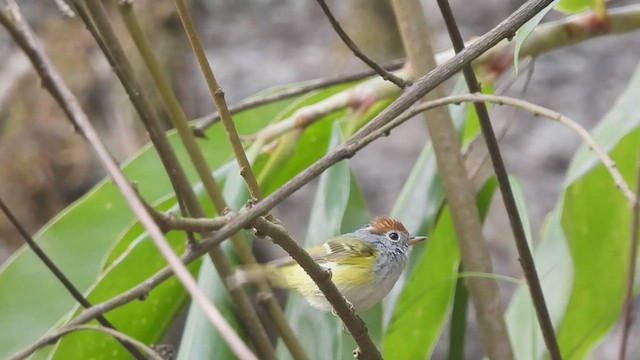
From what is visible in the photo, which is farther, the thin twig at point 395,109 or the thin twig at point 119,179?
the thin twig at point 395,109

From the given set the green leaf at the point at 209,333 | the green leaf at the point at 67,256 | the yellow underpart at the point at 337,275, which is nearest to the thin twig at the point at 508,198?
the yellow underpart at the point at 337,275

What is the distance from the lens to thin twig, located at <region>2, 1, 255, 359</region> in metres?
0.41

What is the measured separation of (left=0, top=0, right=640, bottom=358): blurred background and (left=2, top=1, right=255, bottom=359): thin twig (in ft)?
6.02

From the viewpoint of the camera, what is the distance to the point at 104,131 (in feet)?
8.79

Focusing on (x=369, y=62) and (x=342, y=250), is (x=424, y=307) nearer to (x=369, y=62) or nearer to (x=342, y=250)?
(x=342, y=250)

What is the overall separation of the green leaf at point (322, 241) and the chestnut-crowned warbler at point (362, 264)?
0.03 meters

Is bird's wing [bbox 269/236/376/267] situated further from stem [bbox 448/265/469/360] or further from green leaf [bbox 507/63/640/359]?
green leaf [bbox 507/63/640/359]

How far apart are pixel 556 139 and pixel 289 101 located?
1.30 m

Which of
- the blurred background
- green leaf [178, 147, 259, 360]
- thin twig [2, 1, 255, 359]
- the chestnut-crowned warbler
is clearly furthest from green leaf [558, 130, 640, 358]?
the blurred background

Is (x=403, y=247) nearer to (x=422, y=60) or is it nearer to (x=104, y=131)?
(x=422, y=60)

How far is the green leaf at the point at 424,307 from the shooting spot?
1154 mm

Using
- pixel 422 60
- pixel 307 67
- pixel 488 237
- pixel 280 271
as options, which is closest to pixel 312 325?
pixel 280 271

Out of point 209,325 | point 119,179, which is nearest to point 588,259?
point 209,325

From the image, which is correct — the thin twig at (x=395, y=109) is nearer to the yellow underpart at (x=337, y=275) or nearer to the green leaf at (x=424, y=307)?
the yellow underpart at (x=337, y=275)
